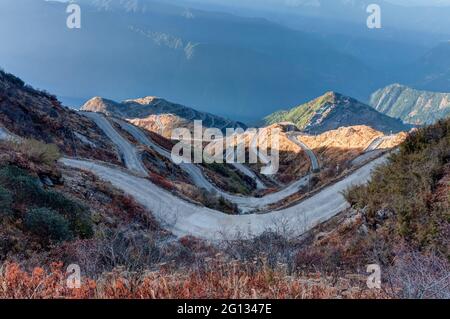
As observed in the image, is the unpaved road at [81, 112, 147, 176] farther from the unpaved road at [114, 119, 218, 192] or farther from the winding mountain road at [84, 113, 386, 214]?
the unpaved road at [114, 119, 218, 192]

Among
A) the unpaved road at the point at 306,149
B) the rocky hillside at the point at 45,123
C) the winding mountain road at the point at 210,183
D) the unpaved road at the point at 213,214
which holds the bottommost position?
the unpaved road at the point at 306,149

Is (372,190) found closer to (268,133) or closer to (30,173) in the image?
(30,173)

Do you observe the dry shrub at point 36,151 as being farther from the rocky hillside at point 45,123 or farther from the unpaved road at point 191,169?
the unpaved road at point 191,169

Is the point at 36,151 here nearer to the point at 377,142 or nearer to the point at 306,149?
→ the point at 377,142

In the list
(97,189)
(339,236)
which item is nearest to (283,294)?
(339,236)

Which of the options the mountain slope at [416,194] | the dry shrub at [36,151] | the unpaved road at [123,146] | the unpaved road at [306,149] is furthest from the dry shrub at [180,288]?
the unpaved road at [306,149]

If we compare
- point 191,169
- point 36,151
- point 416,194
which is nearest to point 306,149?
point 191,169
